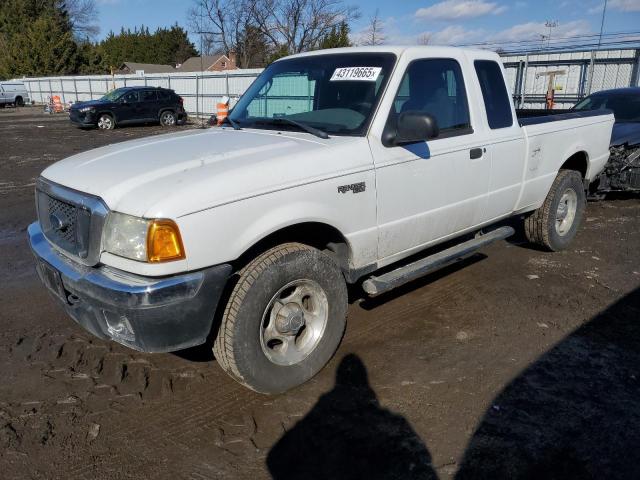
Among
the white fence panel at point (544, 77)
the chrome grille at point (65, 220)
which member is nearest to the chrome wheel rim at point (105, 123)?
the white fence panel at point (544, 77)

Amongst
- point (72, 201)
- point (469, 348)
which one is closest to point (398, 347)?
point (469, 348)

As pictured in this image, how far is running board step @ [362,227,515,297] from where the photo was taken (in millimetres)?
3621

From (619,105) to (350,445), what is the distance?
8979 millimetres

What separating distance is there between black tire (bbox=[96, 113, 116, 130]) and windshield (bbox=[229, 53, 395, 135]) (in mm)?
19281

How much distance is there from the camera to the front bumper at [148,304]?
2.61 metres

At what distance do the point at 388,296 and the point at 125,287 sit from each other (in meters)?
2.70

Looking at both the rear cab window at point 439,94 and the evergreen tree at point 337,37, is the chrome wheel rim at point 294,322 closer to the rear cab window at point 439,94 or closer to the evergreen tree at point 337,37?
the rear cab window at point 439,94

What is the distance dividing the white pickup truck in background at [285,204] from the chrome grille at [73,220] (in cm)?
1

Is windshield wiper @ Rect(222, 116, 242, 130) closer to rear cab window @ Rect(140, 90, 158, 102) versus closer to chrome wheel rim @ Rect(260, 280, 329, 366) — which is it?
chrome wheel rim @ Rect(260, 280, 329, 366)

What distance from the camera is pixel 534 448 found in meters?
2.74

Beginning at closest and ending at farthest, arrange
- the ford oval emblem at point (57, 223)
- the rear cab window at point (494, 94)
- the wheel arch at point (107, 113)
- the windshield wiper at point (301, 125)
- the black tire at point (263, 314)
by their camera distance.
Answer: the black tire at point (263, 314) → the ford oval emblem at point (57, 223) → the windshield wiper at point (301, 125) → the rear cab window at point (494, 94) → the wheel arch at point (107, 113)

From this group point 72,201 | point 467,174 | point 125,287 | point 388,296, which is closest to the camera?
point 125,287

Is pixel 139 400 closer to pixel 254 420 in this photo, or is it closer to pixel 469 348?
pixel 254 420

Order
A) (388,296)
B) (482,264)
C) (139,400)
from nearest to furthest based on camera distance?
(139,400)
(388,296)
(482,264)
